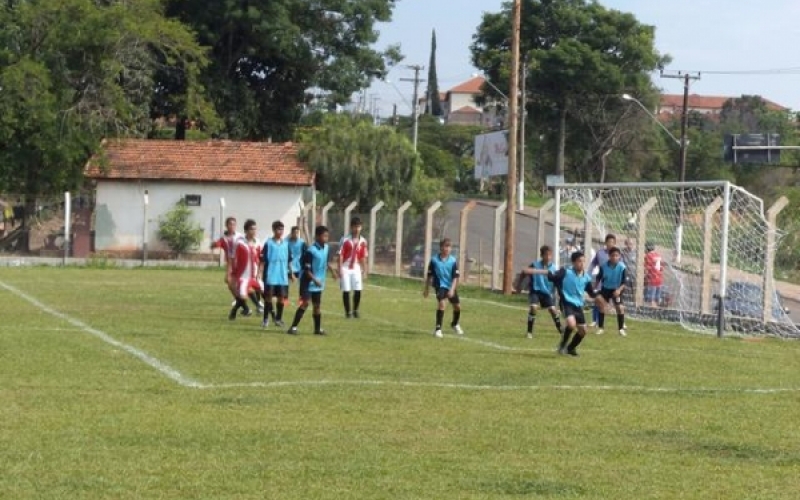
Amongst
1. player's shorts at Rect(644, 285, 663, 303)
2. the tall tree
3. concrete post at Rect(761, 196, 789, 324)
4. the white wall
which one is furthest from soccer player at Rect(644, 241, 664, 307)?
the tall tree

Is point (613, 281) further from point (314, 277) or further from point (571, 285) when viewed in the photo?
point (314, 277)

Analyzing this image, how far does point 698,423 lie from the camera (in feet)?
40.8

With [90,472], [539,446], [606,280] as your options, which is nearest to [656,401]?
[539,446]

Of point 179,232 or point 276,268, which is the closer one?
point 276,268

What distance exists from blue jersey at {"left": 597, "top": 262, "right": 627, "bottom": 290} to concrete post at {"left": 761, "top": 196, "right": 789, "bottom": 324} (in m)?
3.05

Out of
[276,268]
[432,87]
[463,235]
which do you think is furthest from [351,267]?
[432,87]

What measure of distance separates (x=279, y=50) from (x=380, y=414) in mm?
47989

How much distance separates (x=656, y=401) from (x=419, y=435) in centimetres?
368

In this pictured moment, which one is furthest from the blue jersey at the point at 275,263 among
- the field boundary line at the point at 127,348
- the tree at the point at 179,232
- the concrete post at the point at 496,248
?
the tree at the point at 179,232

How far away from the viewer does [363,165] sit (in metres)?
54.7

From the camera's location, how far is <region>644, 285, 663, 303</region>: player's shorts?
27.9 m

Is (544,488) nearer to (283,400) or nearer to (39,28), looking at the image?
(283,400)

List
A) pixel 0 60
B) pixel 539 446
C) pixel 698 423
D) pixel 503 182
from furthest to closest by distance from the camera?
1. pixel 503 182
2. pixel 0 60
3. pixel 698 423
4. pixel 539 446

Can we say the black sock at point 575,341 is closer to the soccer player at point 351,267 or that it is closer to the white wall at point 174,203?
the soccer player at point 351,267
